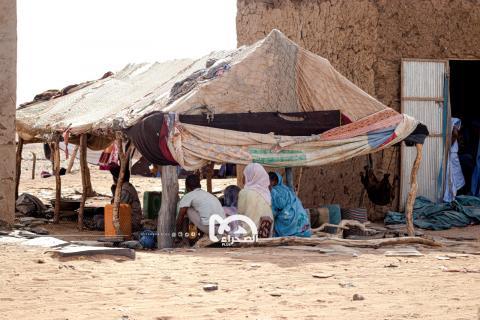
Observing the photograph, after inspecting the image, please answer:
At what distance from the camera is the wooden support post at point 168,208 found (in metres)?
10.3

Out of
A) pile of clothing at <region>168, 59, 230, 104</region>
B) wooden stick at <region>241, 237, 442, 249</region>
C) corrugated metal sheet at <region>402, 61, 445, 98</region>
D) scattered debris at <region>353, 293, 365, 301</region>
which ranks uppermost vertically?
corrugated metal sheet at <region>402, 61, 445, 98</region>

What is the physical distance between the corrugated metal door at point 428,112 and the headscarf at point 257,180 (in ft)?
13.4

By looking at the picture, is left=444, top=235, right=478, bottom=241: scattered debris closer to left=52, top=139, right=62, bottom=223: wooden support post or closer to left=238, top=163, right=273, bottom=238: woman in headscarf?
left=238, top=163, right=273, bottom=238: woman in headscarf

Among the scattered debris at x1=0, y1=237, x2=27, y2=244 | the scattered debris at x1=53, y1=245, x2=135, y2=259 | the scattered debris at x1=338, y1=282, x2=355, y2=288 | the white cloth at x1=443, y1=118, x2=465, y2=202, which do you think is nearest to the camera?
the scattered debris at x1=338, y1=282, x2=355, y2=288

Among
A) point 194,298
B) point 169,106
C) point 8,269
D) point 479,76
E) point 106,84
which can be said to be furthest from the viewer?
point 479,76

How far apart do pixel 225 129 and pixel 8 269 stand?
3778 mm

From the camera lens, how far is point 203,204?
32.8 ft

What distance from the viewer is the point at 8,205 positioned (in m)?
10.8

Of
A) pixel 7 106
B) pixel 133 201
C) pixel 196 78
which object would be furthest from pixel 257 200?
pixel 7 106

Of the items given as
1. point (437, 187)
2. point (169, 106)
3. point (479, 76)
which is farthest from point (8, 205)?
point (479, 76)

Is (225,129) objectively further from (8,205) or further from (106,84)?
(106,84)

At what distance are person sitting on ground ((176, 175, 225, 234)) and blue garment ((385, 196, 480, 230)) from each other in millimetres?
4176

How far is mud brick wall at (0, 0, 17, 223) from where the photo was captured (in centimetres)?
1078

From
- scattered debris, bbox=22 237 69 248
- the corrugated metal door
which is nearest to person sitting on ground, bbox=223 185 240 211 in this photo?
scattered debris, bbox=22 237 69 248
